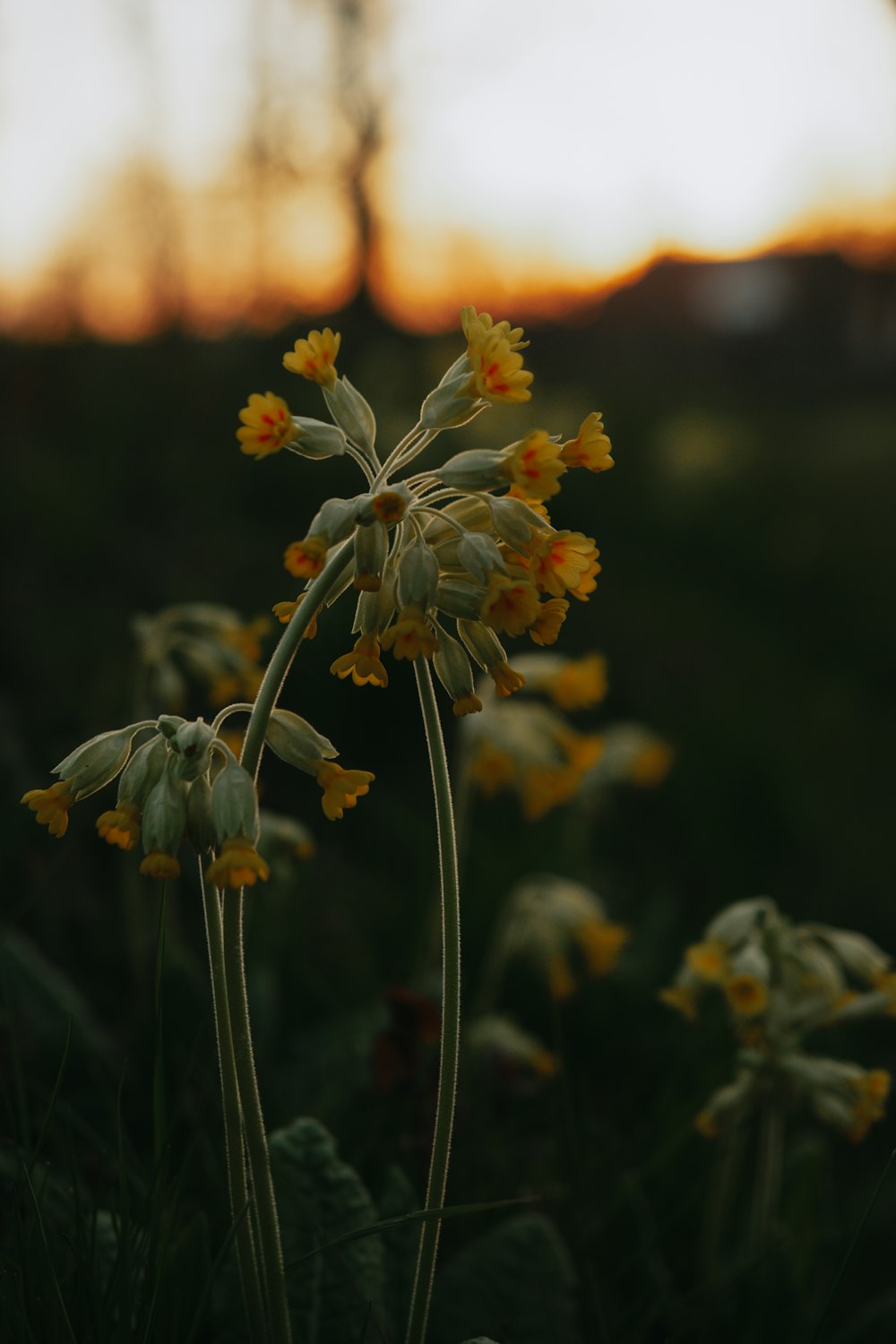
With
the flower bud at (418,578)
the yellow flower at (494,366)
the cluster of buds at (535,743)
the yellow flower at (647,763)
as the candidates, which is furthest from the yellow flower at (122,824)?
the yellow flower at (647,763)

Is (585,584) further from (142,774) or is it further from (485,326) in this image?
(142,774)

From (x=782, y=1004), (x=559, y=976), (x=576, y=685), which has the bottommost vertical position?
(x=559, y=976)

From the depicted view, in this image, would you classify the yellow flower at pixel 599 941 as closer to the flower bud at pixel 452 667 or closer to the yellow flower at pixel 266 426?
the flower bud at pixel 452 667

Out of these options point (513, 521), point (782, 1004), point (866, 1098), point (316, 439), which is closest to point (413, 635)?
point (513, 521)

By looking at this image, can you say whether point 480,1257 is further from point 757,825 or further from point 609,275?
point 609,275

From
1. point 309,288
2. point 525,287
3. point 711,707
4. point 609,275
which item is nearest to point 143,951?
point 711,707

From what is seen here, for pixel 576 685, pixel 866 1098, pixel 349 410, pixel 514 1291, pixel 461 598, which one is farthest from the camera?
pixel 576 685

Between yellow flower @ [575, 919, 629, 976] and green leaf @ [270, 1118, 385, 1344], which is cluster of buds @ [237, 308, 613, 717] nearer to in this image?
green leaf @ [270, 1118, 385, 1344]
